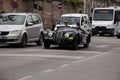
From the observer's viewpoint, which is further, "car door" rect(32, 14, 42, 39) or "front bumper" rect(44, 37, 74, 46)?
"car door" rect(32, 14, 42, 39)

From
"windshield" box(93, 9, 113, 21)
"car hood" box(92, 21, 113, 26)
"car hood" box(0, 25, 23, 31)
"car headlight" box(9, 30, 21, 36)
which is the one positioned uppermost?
"car hood" box(0, 25, 23, 31)

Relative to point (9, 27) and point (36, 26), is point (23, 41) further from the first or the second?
point (36, 26)

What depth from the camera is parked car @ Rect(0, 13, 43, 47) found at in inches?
930

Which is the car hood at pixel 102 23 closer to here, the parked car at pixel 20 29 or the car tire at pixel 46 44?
the parked car at pixel 20 29

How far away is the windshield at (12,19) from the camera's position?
974 inches

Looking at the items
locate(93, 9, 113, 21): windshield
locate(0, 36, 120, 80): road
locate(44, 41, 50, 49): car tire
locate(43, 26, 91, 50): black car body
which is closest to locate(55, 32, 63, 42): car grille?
locate(43, 26, 91, 50): black car body

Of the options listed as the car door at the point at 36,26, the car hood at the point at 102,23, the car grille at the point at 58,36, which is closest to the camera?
the car grille at the point at 58,36

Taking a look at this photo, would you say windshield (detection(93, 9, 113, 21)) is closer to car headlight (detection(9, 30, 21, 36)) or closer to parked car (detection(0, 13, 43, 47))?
parked car (detection(0, 13, 43, 47))

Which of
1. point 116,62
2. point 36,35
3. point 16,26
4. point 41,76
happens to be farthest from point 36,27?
point 41,76

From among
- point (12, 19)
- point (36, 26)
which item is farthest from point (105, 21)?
point (12, 19)

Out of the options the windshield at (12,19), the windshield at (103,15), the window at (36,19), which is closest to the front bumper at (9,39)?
the windshield at (12,19)

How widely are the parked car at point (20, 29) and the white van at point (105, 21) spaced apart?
17860 mm

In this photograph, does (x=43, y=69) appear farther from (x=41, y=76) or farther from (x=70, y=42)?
(x=70, y=42)

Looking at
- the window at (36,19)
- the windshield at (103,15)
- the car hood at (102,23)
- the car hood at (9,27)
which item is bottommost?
the car hood at (102,23)
